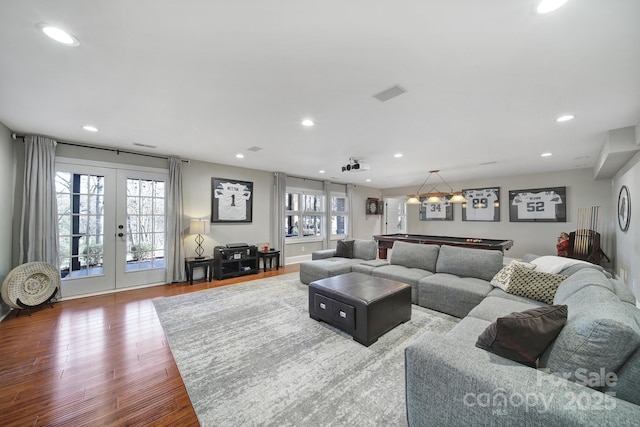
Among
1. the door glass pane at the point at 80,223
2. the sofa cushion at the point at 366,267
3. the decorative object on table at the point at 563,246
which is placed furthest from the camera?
the decorative object on table at the point at 563,246

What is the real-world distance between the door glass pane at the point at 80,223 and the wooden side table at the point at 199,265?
4.33 feet

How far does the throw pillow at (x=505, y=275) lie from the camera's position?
2.83 m

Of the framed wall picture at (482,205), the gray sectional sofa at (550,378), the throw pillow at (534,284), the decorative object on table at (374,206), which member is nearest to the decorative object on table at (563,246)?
the framed wall picture at (482,205)

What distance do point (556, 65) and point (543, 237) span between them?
20.5ft

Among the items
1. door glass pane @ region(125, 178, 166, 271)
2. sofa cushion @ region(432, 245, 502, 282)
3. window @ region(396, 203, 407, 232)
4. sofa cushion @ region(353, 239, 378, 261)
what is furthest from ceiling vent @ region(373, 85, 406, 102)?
window @ region(396, 203, 407, 232)

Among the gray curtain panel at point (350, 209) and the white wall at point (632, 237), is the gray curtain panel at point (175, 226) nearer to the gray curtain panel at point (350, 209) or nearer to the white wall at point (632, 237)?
the gray curtain panel at point (350, 209)

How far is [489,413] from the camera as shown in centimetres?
110

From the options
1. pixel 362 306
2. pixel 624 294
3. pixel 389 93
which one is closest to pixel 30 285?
pixel 362 306

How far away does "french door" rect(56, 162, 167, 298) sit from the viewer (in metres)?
3.99

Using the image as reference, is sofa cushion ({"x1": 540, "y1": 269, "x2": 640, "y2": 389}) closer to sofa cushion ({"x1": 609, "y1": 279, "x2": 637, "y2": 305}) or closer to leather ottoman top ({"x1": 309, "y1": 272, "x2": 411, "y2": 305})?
sofa cushion ({"x1": 609, "y1": 279, "x2": 637, "y2": 305})

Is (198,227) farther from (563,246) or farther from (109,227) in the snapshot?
(563,246)

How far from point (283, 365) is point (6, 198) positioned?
4.39 meters

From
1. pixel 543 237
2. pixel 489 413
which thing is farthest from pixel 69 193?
pixel 543 237

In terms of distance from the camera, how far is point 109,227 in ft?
14.0
